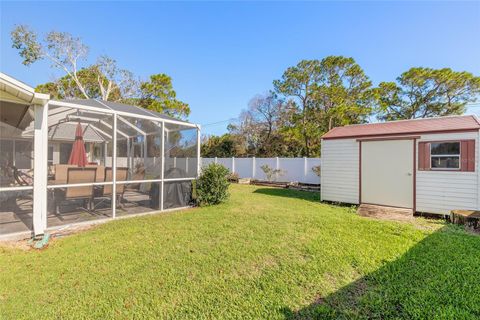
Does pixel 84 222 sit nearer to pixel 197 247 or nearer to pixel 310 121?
pixel 197 247

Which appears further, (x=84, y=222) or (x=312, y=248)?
(x=84, y=222)

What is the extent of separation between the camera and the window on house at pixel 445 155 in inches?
258

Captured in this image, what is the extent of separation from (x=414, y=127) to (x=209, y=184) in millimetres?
6844

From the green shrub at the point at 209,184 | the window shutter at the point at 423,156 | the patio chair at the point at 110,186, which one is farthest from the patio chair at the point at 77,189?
the window shutter at the point at 423,156

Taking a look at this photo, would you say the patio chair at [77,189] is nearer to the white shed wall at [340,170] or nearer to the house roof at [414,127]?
the white shed wall at [340,170]

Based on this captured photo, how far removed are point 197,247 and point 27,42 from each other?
22.2 meters

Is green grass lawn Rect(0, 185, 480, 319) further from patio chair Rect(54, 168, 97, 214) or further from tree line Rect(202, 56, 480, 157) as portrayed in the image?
tree line Rect(202, 56, 480, 157)

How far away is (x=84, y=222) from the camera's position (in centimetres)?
548

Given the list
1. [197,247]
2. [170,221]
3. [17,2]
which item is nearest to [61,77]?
[17,2]

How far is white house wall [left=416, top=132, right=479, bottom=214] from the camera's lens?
6281mm

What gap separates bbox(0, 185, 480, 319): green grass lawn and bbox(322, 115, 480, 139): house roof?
3.15 meters

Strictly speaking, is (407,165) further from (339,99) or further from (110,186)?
(339,99)

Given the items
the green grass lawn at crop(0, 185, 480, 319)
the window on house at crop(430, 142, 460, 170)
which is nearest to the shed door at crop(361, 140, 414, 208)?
the window on house at crop(430, 142, 460, 170)

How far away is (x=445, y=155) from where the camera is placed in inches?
264
